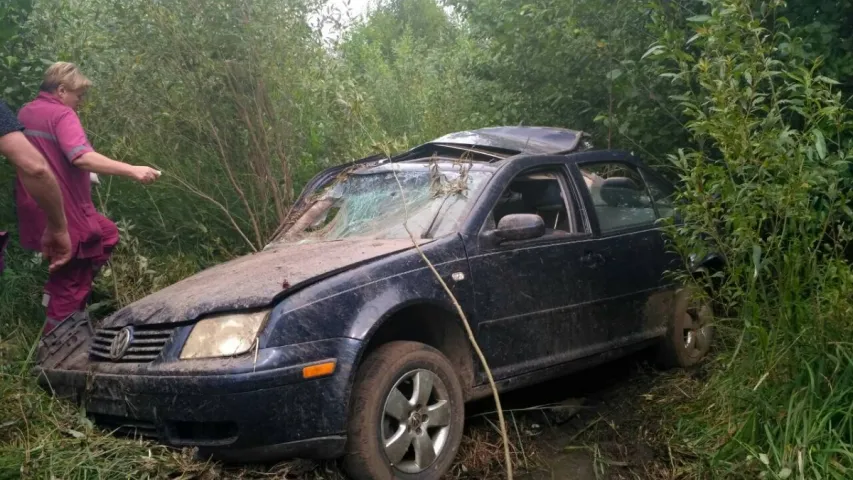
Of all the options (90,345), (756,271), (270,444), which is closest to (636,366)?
(756,271)

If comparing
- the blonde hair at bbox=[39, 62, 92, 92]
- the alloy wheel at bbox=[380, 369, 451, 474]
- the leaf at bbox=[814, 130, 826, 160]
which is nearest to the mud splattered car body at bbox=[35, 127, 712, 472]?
the alloy wheel at bbox=[380, 369, 451, 474]

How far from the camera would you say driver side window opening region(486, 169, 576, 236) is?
4.79 m

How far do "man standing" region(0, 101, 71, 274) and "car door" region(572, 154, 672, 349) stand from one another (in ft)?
10.1

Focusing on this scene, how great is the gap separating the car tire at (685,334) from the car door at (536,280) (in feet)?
3.03

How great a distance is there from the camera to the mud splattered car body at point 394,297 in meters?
3.32

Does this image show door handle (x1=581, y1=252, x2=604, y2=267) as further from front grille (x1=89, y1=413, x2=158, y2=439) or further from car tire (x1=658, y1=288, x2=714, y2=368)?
front grille (x1=89, y1=413, x2=158, y2=439)

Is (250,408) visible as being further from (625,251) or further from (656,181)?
(656,181)

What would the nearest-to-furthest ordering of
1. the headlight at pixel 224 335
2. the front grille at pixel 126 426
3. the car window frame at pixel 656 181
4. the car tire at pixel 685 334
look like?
the headlight at pixel 224 335, the front grille at pixel 126 426, the car tire at pixel 685 334, the car window frame at pixel 656 181

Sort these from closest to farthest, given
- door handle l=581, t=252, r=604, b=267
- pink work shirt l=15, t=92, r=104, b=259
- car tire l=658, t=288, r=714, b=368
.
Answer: door handle l=581, t=252, r=604, b=267, pink work shirt l=15, t=92, r=104, b=259, car tire l=658, t=288, r=714, b=368

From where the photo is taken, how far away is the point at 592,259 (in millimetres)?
4848

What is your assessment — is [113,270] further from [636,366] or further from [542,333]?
[636,366]

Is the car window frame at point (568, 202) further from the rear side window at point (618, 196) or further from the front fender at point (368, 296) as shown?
the front fender at point (368, 296)

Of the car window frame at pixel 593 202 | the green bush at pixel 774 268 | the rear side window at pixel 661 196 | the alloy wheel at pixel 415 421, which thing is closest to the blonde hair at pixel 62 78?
the alloy wheel at pixel 415 421

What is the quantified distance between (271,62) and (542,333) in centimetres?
356
